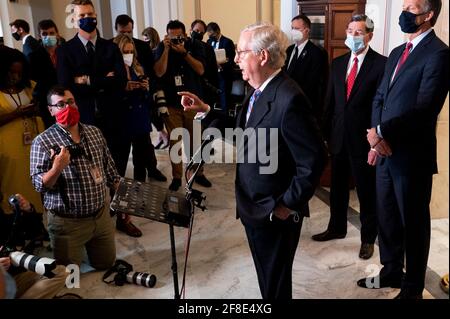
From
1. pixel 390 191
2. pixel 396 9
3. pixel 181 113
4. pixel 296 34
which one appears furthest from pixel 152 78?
pixel 390 191

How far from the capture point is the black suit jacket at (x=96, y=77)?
330 centimetres

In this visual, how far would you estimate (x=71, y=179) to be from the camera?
2670 millimetres

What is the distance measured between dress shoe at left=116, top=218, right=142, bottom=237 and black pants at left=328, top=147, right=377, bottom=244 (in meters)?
1.39

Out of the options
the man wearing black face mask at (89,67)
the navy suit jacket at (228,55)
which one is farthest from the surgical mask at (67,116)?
the navy suit jacket at (228,55)

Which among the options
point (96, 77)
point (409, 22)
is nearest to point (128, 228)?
point (96, 77)

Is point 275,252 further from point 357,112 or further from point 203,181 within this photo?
point 203,181

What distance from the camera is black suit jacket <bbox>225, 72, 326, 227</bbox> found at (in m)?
1.77

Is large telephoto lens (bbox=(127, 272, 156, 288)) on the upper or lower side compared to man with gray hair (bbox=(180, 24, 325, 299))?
lower

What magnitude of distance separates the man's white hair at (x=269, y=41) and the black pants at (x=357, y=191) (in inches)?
50.0

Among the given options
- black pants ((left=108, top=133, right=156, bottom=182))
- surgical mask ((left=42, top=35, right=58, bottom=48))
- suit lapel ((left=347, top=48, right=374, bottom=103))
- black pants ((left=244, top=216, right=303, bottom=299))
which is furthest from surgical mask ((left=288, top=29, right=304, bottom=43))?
black pants ((left=244, top=216, right=303, bottom=299))

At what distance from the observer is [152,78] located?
4105mm

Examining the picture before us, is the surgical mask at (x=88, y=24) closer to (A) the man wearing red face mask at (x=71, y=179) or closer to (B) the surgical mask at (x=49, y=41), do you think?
(A) the man wearing red face mask at (x=71, y=179)

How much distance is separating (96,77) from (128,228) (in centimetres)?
113

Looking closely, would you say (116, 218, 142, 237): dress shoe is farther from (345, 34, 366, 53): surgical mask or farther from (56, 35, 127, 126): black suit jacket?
(345, 34, 366, 53): surgical mask
